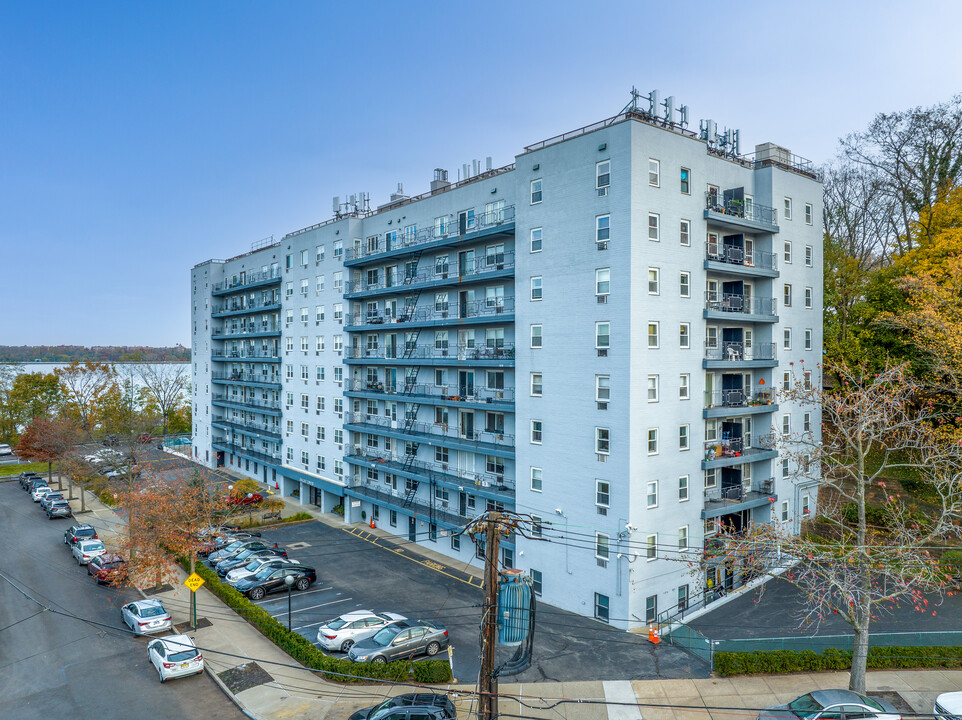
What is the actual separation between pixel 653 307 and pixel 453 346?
1375 cm

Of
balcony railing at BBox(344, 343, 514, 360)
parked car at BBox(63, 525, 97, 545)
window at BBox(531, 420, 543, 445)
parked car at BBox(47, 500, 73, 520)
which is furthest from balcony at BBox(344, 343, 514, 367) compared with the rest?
parked car at BBox(47, 500, 73, 520)

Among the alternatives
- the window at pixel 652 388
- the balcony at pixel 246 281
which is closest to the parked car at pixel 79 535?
the balcony at pixel 246 281

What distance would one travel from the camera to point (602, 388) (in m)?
25.5

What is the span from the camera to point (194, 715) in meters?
19.1

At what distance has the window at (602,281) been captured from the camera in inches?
1000

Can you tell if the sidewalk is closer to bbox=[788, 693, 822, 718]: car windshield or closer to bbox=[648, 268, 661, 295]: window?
bbox=[788, 693, 822, 718]: car windshield

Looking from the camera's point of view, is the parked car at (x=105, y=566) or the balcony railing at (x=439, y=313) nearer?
the parked car at (x=105, y=566)

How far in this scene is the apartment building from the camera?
2512cm

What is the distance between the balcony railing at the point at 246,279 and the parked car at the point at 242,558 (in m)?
26.0

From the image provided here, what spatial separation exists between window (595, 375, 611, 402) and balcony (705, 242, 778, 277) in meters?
7.68

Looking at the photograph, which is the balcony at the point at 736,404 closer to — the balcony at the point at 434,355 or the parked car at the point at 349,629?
the balcony at the point at 434,355

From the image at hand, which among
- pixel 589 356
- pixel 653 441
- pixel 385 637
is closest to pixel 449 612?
pixel 385 637

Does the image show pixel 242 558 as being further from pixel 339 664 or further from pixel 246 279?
pixel 246 279

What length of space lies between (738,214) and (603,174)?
8679mm
